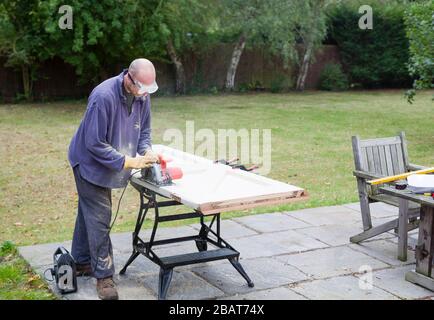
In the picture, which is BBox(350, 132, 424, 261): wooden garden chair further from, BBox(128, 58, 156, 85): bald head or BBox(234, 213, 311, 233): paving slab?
BBox(128, 58, 156, 85): bald head

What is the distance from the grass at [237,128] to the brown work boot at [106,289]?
1701 millimetres

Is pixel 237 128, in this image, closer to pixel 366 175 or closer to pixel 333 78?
pixel 366 175

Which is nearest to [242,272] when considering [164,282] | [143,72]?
[164,282]

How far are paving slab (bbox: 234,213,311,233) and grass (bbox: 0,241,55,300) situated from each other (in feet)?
7.63

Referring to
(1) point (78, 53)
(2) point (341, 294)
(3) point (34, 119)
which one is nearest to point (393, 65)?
(1) point (78, 53)

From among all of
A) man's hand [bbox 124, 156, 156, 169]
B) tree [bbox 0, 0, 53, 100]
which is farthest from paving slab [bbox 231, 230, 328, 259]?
tree [bbox 0, 0, 53, 100]

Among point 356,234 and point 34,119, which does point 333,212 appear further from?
point 34,119

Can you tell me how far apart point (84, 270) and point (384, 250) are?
2.74 metres

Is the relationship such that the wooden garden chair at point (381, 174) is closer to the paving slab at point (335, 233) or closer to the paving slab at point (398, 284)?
the paving slab at point (335, 233)

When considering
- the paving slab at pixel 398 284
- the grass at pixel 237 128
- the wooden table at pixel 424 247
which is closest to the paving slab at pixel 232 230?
the grass at pixel 237 128

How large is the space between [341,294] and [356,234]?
1587 millimetres

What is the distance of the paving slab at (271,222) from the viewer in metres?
6.36

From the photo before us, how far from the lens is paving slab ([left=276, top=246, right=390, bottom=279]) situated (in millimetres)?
5133

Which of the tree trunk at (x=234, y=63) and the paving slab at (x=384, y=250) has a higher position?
the tree trunk at (x=234, y=63)
